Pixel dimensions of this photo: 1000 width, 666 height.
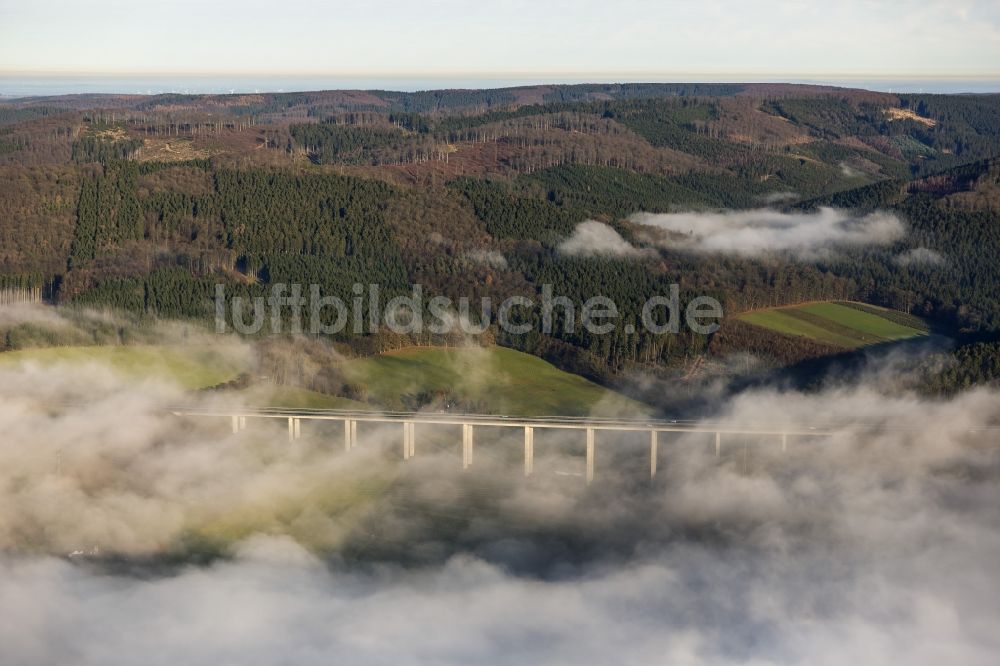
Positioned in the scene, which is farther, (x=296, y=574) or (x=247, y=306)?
(x=247, y=306)

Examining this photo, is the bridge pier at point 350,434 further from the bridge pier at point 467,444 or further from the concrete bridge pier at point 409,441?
the bridge pier at point 467,444

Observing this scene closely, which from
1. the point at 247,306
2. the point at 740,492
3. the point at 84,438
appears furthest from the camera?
the point at 247,306

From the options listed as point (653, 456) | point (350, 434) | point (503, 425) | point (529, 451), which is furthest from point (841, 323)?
point (350, 434)

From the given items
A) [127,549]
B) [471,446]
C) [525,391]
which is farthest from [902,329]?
[127,549]

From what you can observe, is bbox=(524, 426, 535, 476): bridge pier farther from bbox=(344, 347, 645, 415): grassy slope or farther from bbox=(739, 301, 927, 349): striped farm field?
bbox=(739, 301, 927, 349): striped farm field

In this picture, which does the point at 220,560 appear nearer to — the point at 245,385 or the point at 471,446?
the point at 471,446

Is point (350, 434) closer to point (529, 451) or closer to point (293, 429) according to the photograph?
point (293, 429)
